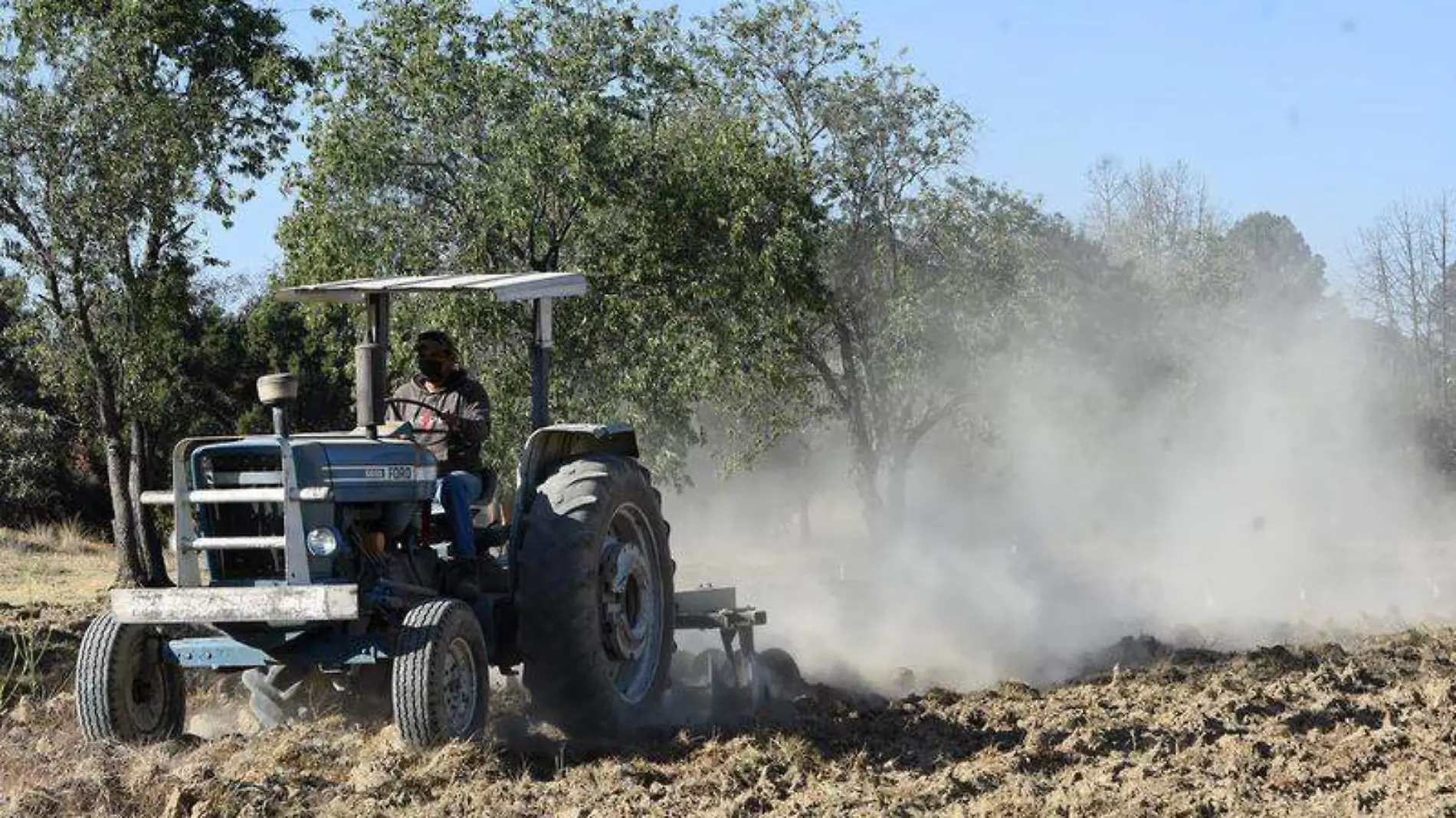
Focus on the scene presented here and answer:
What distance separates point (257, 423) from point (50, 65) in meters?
10.2

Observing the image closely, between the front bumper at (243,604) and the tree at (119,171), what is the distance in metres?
12.4

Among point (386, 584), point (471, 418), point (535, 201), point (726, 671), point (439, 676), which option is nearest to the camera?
point (439, 676)

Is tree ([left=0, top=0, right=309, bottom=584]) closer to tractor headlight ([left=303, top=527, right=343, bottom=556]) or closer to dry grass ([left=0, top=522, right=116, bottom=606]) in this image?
dry grass ([left=0, top=522, right=116, bottom=606])

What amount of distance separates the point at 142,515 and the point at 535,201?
5.83m

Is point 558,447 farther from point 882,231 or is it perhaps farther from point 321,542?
point 882,231

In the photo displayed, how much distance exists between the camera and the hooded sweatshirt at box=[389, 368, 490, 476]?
926 cm

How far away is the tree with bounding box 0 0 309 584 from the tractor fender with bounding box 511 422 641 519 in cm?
1146

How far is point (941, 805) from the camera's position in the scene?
7.30 metres

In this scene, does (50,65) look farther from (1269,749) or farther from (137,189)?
(1269,749)

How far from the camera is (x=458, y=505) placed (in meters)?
8.92

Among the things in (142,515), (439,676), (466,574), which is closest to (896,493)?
(142,515)

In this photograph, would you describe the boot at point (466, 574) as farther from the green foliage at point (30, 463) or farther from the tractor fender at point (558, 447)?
the green foliage at point (30, 463)

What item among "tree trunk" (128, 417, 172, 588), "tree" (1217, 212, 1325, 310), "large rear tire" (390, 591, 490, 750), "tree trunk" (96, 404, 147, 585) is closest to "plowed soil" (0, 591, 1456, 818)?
"large rear tire" (390, 591, 490, 750)

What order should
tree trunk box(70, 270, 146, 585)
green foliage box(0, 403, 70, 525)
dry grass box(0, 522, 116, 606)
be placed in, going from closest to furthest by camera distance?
1. dry grass box(0, 522, 116, 606)
2. tree trunk box(70, 270, 146, 585)
3. green foliage box(0, 403, 70, 525)
